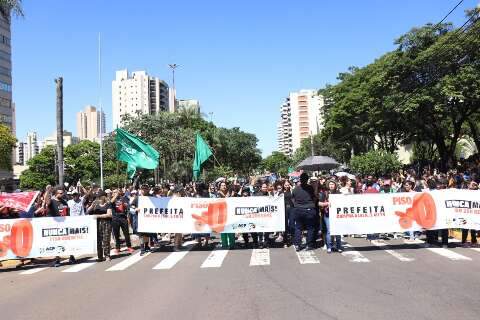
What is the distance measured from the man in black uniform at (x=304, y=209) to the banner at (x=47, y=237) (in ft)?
16.1

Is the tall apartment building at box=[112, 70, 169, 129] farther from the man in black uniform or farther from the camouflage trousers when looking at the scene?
the man in black uniform

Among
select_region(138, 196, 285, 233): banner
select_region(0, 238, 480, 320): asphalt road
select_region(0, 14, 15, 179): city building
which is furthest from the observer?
select_region(0, 14, 15, 179): city building

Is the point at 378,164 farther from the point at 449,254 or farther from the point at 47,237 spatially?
the point at 47,237

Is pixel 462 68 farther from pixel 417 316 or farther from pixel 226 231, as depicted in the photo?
pixel 417 316

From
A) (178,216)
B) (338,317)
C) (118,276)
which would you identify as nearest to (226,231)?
(178,216)

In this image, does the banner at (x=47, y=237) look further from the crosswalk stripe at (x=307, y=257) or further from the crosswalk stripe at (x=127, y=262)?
the crosswalk stripe at (x=307, y=257)

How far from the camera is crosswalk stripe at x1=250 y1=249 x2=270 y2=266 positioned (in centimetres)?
1148

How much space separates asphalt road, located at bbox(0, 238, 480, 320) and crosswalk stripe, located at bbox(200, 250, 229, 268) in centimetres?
2

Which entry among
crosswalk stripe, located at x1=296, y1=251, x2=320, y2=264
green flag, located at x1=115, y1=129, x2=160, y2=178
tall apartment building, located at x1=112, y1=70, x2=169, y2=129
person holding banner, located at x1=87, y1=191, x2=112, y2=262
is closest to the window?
tall apartment building, located at x1=112, y1=70, x2=169, y2=129

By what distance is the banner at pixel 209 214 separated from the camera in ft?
46.9

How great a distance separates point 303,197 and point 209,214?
2.68 metres

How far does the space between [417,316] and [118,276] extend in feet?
20.0

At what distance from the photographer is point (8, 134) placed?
68.4 meters

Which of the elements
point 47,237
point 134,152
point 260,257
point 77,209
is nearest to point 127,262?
point 47,237
